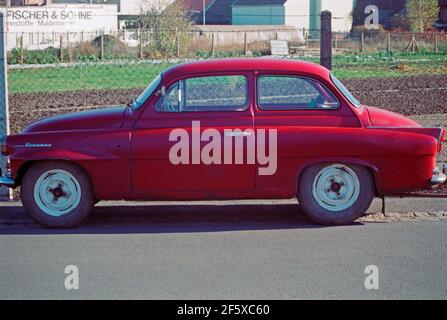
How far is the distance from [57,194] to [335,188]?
2735 mm

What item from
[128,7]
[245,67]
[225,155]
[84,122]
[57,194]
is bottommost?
[57,194]

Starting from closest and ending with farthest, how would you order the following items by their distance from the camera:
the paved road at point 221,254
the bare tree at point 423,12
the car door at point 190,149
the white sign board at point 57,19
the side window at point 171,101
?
1. the paved road at point 221,254
2. the car door at point 190,149
3. the side window at point 171,101
4. the bare tree at point 423,12
5. the white sign board at point 57,19

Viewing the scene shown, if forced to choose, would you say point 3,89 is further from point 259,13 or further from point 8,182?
point 259,13

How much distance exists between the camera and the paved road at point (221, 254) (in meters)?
6.67

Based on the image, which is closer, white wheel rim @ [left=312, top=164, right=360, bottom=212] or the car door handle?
the car door handle

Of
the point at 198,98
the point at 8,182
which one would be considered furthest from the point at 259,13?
the point at 8,182

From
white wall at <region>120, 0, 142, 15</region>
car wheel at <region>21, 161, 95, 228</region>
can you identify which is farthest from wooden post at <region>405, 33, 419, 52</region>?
white wall at <region>120, 0, 142, 15</region>

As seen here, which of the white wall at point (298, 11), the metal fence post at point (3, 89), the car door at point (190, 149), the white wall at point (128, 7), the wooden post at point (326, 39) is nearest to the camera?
the car door at point (190, 149)

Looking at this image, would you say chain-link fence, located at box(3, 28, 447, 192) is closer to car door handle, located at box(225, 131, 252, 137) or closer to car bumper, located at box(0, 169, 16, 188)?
car door handle, located at box(225, 131, 252, 137)

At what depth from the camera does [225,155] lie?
8.62 metres

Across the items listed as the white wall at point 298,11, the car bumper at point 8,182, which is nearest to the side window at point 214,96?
the car bumper at point 8,182

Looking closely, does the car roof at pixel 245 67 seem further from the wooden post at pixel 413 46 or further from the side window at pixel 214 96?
the wooden post at pixel 413 46

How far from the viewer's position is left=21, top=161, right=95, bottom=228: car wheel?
8773 millimetres

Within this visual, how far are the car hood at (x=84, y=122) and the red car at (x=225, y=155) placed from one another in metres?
0.01
